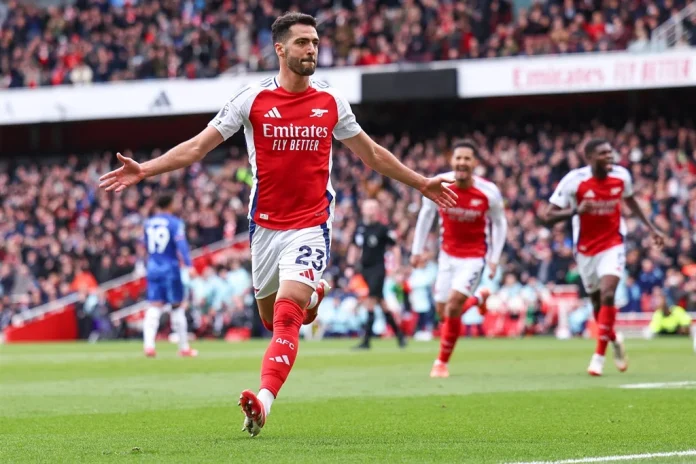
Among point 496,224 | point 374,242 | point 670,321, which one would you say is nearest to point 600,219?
point 496,224

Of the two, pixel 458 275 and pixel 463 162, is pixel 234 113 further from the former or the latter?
pixel 458 275

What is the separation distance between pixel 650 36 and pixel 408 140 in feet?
26.8

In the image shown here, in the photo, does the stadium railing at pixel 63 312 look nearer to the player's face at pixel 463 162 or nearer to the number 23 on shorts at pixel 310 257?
the player's face at pixel 463 162

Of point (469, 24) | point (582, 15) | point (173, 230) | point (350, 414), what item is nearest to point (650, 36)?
point (582, 15)

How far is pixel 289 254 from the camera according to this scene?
26.2 feet

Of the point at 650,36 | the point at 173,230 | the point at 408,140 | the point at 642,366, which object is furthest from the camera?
the point at 408,140

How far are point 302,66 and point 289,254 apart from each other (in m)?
1.18

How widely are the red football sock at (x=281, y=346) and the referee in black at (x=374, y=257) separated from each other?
13888 millimetres

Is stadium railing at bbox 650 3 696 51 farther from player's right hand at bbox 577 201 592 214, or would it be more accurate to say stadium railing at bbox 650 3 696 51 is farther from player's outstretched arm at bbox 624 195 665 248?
player's right hand at bbox 577 201 592 214

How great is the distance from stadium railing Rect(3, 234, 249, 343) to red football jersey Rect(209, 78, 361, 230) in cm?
2415

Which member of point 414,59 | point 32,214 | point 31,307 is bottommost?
point 31,307

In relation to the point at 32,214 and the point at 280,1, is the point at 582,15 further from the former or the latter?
the point at 32,214

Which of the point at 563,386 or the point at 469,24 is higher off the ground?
the point at 469,24

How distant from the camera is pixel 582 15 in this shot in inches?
1305
